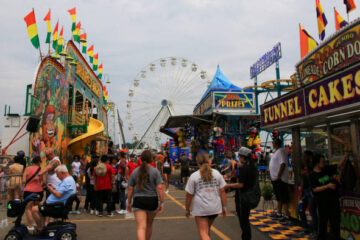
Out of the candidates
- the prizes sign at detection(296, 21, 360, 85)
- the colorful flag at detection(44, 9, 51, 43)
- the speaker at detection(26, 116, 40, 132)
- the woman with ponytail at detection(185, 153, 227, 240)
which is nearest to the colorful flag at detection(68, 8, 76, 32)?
the colorful flag at detection(44, 9, 51, 43)

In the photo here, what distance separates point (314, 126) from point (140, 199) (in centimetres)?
392

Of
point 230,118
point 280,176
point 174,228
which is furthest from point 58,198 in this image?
point 230,118

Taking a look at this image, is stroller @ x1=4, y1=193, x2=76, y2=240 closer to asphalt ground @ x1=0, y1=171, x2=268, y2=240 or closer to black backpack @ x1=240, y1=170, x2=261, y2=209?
asphalt ground @ x1=0, y1=171, x2=268, y2=240

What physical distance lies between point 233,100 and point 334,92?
45.2ft

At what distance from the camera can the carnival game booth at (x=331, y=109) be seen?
3943 mm

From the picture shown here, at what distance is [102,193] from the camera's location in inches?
287

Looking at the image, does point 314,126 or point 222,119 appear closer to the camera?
point 314,126

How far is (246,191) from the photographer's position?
422 centimetres

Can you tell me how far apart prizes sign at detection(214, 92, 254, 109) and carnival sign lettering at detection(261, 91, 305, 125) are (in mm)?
10576

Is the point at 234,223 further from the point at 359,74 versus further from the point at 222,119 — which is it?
the point at 222,119

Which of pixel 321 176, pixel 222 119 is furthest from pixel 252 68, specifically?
pixel 321 176

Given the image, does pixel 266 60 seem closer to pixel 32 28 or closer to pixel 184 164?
pixel 184 164

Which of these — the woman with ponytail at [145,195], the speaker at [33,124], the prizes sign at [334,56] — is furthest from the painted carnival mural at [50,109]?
the prizes sign at [334,56]

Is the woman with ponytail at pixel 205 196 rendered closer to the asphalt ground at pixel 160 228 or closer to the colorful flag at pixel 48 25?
the asphalt ground at pixel 160 228
